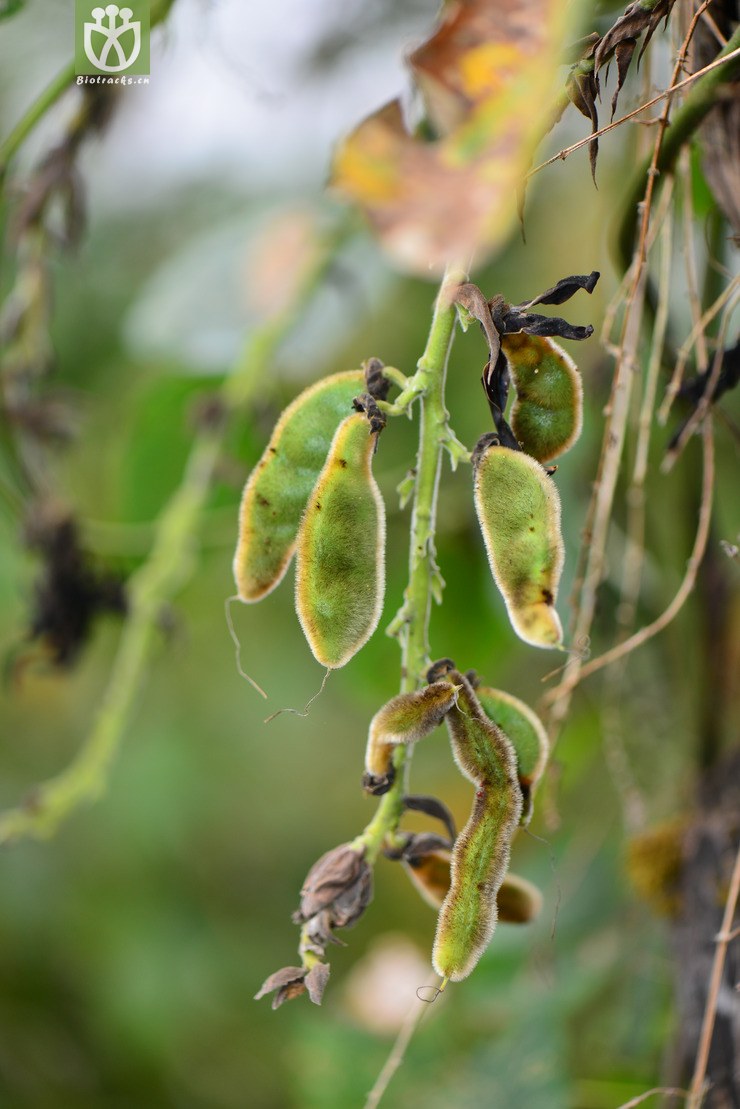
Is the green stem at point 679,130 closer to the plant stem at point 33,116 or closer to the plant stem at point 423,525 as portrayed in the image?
the plant stem at point 423,525

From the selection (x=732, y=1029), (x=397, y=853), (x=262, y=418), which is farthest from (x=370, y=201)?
(x=262, y=418)

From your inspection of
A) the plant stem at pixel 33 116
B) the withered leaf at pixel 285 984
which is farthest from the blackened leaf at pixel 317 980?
the plant stem at pixel 33 116

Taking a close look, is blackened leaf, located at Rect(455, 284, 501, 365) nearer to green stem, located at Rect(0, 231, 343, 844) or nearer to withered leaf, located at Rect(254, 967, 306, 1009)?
withered leaf, located at Rect(254, 967, 306, 1009)

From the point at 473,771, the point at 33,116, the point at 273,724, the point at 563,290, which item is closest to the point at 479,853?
the point at 473,771

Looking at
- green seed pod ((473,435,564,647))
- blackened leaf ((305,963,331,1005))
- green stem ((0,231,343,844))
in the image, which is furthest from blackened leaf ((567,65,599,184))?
green stem ((0,231,343,844))

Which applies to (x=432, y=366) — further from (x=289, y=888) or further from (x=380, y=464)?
(x=289, y=888)

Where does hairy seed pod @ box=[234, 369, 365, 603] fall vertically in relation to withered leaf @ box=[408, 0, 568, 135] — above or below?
below
